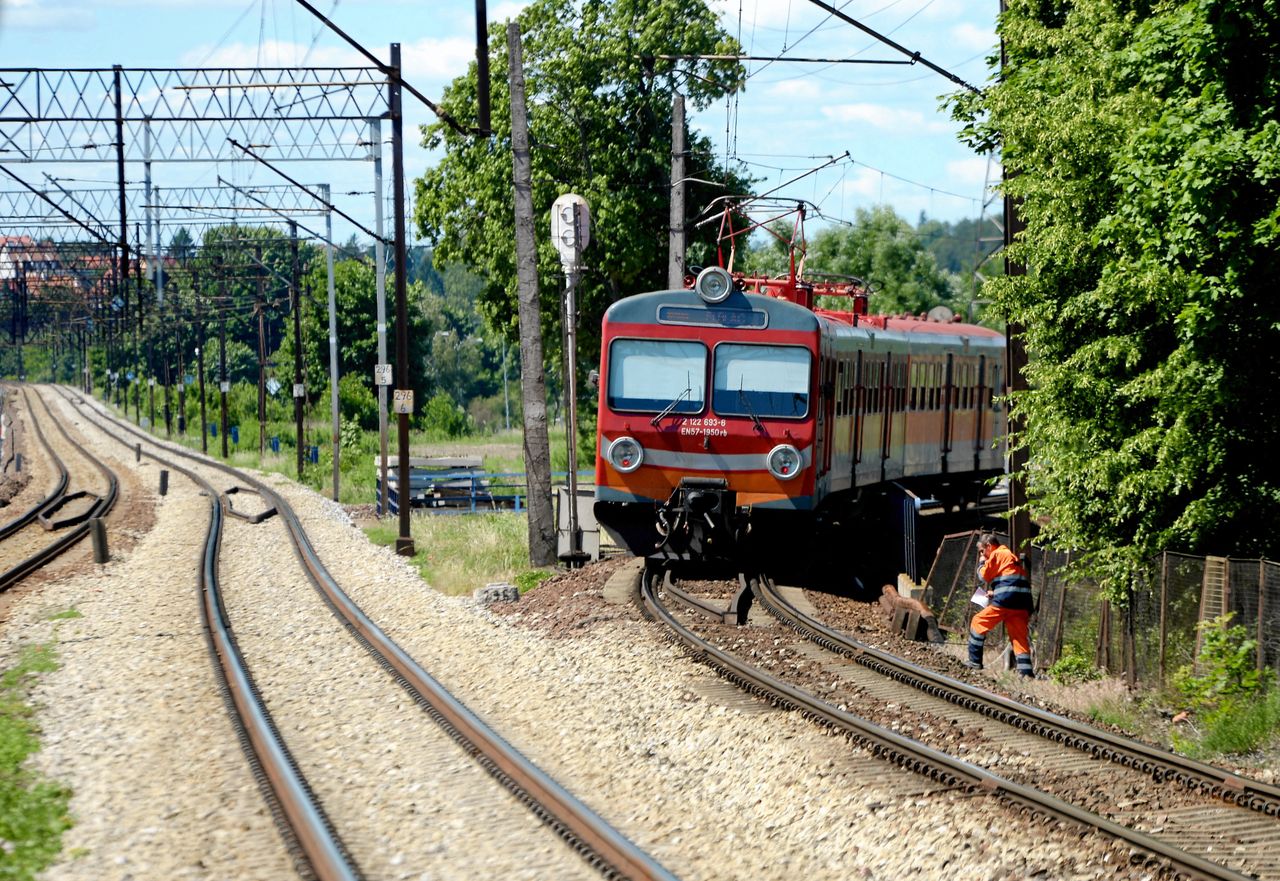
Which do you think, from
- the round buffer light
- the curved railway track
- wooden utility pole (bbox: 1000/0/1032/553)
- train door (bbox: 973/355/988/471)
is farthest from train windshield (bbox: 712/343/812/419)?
train door (bbox: 973/355/988/471)

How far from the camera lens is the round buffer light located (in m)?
16.7

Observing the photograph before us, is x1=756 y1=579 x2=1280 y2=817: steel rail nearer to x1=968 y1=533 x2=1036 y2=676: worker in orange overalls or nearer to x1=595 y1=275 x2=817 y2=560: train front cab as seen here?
x1=968 y1=533 x2=1036 y2=676: worker in orange overalls

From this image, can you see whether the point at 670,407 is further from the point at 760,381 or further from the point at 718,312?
the point at 718,312

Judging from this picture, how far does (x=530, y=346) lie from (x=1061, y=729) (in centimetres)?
1079

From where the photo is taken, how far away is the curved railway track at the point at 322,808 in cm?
732

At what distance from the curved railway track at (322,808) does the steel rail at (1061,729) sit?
367 centimetres

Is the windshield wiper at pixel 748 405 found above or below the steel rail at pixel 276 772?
above

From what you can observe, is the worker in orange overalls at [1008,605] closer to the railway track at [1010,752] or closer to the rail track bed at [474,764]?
the railway track at [1010,752]

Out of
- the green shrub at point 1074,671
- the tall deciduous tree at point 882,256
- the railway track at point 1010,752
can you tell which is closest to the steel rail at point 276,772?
the railway track at point 1010,752

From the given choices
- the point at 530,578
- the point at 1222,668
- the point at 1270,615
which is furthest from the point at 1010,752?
the point at 530,578

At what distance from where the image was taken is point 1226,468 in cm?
1255

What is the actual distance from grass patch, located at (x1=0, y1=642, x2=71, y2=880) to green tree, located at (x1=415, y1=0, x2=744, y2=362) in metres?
26.5

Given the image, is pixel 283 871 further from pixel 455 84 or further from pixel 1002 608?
pixel 455 84

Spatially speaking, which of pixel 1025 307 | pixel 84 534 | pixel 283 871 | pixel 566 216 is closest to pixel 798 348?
pixel 1025 307
